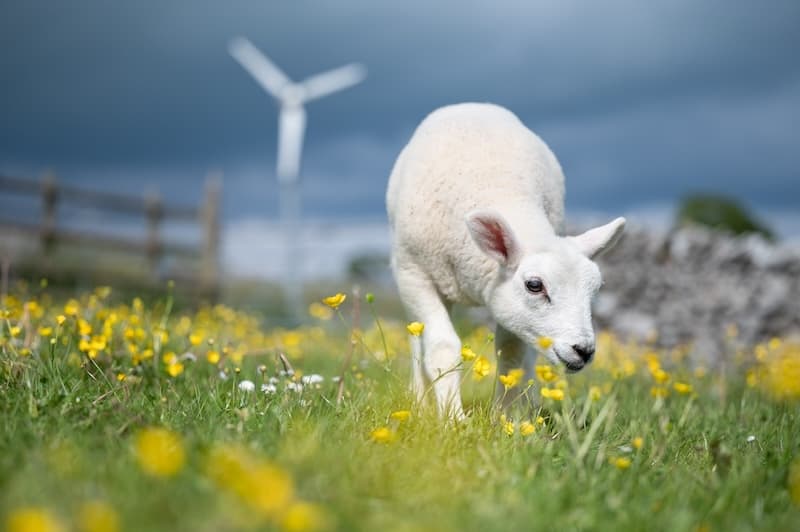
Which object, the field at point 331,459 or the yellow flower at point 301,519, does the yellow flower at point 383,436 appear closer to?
the field at point 331,459

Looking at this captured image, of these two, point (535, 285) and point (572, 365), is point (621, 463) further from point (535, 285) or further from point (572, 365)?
point (535, 285)

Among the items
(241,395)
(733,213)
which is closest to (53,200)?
(241,395)

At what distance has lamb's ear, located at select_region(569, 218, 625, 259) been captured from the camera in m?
3.66

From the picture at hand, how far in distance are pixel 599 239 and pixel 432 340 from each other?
1.01 m

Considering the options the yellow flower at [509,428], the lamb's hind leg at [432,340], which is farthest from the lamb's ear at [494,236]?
the yellow flower at [509,428]

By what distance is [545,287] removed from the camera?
338cm

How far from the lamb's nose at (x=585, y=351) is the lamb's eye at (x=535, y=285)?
13.0 inches

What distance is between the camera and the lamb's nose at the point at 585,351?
10.6 feet

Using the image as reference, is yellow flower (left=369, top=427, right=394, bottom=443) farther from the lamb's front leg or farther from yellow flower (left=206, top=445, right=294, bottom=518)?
the lamb's front leg

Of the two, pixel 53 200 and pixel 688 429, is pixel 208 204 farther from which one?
pixel 688 429

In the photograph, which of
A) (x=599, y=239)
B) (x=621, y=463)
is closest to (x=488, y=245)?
(x=599, y=239)

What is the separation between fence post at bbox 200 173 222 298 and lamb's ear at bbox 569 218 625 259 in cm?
1274

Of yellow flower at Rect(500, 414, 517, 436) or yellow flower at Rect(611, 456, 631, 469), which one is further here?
yellow flower at Rect(500, 414, 517, 436)

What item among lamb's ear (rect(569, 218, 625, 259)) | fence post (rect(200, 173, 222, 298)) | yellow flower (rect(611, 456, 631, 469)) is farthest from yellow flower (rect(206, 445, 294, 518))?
fence post (rect(200, 173, 222, 298))
